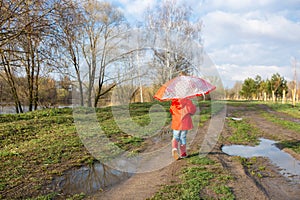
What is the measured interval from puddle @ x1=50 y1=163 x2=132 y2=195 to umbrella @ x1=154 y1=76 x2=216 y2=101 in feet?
6.74

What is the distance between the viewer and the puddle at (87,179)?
4.15 m

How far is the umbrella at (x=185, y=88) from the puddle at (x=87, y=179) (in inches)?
80.9

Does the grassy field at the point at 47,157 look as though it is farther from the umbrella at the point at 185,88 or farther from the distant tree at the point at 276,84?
the distant tree at the point at 276,84

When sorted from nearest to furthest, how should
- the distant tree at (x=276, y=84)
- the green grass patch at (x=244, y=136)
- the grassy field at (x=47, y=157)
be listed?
the grassy field at (x=47, y=157)
the green grass patch at (x=244, y=136)
the distant tree at (x=276, y=84)

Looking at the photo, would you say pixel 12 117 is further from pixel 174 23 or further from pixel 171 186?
pixel 174 23

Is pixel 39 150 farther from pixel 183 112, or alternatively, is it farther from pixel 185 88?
pixel 185 88

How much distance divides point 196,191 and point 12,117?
36.8 feet

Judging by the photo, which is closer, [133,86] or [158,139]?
[158,139]

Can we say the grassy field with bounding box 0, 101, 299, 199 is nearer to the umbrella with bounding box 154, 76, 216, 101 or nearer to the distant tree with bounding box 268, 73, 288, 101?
the umbrella with bounding box 154, 76, 216, 101

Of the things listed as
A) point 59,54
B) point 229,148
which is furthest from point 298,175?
point 59,54

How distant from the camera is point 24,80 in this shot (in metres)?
20.2

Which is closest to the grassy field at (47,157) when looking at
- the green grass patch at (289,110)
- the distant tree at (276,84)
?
the green grass patch at (289,110)

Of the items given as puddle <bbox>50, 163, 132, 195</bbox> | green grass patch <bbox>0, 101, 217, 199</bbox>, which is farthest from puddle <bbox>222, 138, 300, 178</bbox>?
puddle <bbox>50, 163, 132, 195</bbox>

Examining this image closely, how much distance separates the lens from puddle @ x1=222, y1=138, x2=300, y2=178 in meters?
5.07
